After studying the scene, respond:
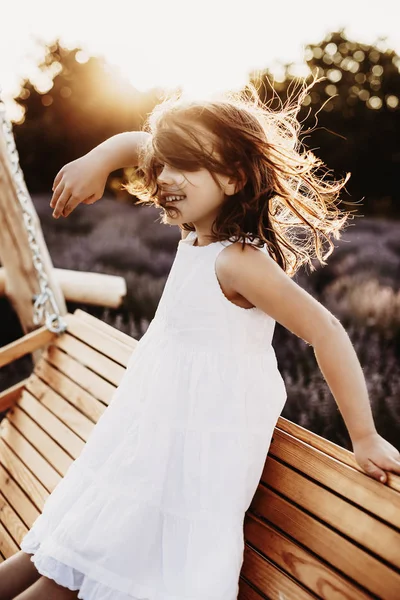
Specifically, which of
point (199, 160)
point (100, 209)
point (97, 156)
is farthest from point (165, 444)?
point (100, 209)

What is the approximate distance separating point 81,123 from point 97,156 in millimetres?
12572

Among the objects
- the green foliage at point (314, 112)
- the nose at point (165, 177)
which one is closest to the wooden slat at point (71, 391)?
A: the nose at point (165, 177)

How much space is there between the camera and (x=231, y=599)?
1348mm

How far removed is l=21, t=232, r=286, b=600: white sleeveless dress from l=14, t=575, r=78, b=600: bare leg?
0.04 m

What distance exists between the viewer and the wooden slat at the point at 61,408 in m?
2.33

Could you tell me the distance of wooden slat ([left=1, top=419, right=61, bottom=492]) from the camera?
7.30ft

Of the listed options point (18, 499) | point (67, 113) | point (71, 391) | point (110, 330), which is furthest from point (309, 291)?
point (67, 113)

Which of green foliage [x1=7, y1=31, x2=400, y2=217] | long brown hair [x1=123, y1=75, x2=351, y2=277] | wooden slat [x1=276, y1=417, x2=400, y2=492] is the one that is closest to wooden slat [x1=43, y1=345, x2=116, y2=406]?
wooden slat [x1=276, y1=417, x2=400, y2=492]

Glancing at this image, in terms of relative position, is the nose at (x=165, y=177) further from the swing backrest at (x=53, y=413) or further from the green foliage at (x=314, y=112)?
the green foliage at (x=314, y=112)

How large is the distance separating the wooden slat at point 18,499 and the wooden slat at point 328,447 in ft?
3.77

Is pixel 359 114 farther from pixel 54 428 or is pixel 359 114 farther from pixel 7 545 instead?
pixel 7 545

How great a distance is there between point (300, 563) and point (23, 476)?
1425mm

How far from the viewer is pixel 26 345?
2.87 metres

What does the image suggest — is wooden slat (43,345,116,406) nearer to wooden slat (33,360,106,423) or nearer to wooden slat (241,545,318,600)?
wooden slat (33,360,106,423)
